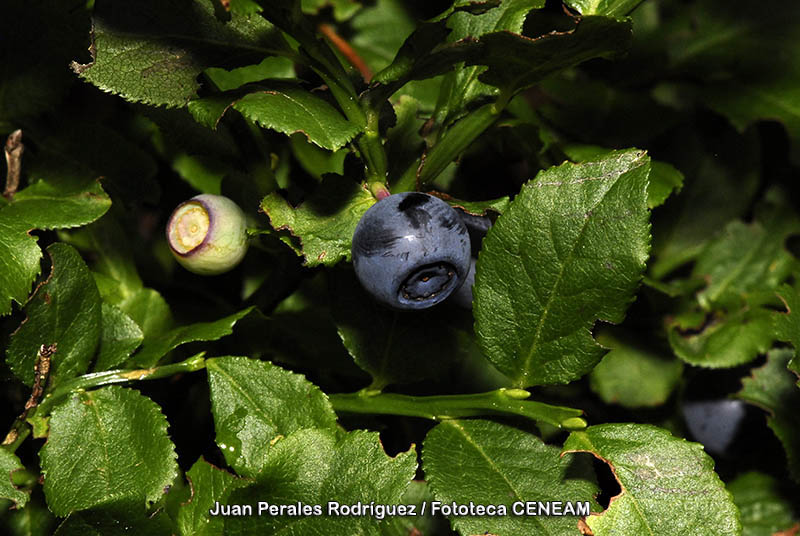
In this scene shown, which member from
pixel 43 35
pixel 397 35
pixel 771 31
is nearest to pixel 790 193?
pixel 771 31

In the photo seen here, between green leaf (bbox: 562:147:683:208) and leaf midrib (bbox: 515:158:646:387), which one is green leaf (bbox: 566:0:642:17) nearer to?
leaf midrib (bbox: 515:158:646:387)

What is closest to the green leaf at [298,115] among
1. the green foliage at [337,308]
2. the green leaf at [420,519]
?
the green foliage at [337,308]

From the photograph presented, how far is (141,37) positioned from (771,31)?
4.43 feet

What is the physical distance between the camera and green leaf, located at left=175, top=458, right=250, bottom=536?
957mm

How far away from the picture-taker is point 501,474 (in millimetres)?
923

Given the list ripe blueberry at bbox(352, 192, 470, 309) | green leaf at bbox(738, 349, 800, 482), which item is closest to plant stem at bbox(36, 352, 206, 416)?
ripe blueberry at bbox(352, 192, 470, 309)

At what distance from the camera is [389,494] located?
0.87 m

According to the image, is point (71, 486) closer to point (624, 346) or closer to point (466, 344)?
point (466, 344)

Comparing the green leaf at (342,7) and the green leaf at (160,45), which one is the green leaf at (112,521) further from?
the green leaf at (342,7)

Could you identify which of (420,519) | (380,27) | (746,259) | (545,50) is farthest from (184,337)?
(746,259)

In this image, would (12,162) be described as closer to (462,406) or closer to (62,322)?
(62,322)

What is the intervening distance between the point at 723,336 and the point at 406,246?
78 cm

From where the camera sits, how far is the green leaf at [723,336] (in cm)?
134

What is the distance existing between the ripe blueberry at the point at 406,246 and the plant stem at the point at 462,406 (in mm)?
162
